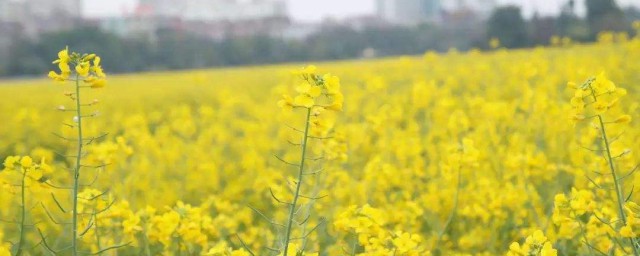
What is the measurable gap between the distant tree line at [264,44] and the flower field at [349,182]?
1787cm

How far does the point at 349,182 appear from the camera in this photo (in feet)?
13.1

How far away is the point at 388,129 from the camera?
546cm

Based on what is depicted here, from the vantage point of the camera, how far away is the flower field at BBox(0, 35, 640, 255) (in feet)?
6.81

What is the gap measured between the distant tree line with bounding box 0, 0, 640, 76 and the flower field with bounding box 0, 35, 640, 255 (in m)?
17.9

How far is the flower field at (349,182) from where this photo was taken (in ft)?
6.81

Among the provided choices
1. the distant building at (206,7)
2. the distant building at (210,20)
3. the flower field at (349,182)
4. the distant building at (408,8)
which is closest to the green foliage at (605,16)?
the flower field at (349,182)

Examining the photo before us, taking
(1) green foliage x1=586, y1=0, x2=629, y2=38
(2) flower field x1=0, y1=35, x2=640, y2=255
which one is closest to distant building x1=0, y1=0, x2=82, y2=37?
(1) green foliage x1=586, y1=0, x2=629, y2=38

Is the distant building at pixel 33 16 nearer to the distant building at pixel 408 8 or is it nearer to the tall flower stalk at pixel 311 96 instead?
the distant building at pixel 408 8

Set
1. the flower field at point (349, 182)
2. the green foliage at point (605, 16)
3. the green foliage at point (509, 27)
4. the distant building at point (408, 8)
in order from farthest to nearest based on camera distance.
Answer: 1. the distant building at point (408, 8)
2. the green foliage at point (509, 27)
3. the green foliage at point (605, 16)
4. the flower field at point (349, 182)

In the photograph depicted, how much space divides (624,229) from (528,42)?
25.0 m

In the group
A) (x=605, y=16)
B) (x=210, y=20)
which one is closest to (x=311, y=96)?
(x=605, y=16)

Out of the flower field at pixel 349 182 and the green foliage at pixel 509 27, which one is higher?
the green foliage at pixel 509 27

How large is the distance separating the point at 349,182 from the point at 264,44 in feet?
112

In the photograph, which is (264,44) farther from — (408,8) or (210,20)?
(408,8)
